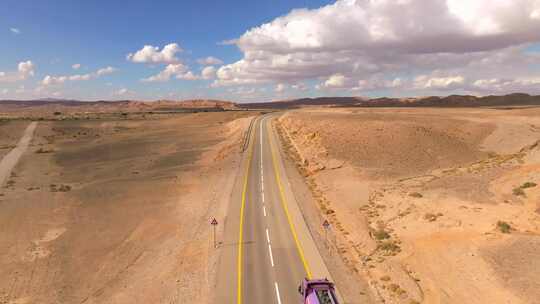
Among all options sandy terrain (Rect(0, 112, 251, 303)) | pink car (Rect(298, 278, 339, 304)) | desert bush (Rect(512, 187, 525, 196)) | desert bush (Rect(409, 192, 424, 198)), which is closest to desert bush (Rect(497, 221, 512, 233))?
desert bush (Rect(512, 187, 525, 196))

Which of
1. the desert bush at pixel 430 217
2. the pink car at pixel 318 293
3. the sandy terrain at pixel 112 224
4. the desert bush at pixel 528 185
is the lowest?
the sandy terrain at pixel 112 224

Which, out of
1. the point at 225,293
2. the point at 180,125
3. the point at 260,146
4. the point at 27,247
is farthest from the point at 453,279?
the point at 180,125

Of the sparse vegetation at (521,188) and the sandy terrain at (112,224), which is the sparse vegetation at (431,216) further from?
the sandy terrain at (112,224)

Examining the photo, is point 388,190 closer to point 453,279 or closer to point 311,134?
point 453,279

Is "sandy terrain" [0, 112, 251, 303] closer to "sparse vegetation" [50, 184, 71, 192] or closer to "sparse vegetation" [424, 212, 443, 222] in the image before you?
"sparse vegetation" [50, 184, 71, 192]

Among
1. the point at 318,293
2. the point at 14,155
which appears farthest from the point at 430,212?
the point at 14,155

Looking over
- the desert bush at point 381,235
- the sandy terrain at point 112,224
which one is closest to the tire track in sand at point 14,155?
the sandy terrain at point 112,224

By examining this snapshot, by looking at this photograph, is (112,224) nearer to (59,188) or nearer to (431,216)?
(59,188)

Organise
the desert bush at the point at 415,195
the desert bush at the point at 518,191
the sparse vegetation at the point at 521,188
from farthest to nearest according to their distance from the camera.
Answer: the desert bush at the point at 415,195, the sparse vegetation at the point at 521,188, the desert bush at the point at 518,191
